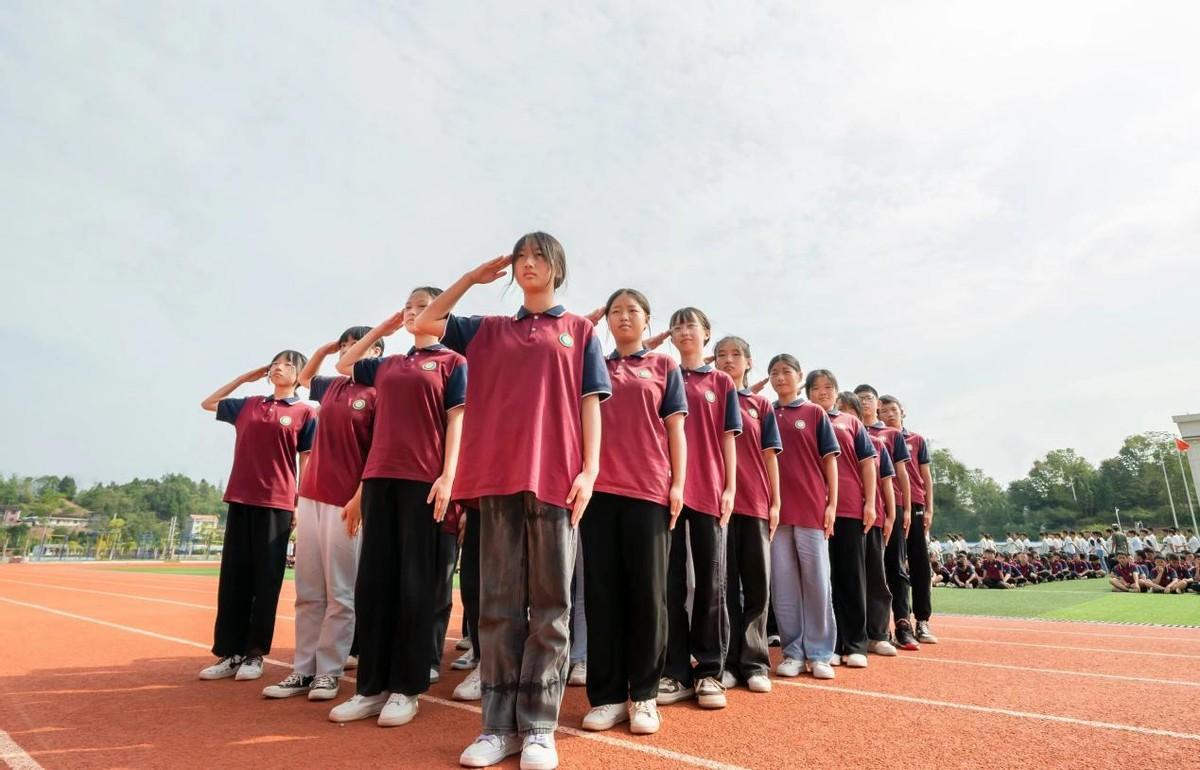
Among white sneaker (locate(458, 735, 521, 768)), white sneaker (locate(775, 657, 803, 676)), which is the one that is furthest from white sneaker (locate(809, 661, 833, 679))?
white sneaker (locate(458, 735, 521, 768))

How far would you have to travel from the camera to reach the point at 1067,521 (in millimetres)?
78938

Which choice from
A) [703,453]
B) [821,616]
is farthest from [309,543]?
[821,616]

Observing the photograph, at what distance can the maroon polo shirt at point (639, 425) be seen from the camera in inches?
136

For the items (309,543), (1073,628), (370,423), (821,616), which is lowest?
(1073,628)

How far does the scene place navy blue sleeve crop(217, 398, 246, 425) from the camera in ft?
17.1

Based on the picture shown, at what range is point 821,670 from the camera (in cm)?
444

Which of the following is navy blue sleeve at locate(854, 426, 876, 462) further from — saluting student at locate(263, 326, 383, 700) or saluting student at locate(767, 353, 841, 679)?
saluting student at locate(263, 326, 383, 700)

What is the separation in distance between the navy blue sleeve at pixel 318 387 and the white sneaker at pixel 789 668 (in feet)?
12.1

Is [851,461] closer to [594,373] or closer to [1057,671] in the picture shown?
[1057,671]

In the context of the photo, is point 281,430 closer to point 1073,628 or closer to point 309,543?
point 309,543

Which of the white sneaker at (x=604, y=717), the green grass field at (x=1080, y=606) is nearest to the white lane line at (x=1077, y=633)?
the green grass field at (x=1080, y=606)

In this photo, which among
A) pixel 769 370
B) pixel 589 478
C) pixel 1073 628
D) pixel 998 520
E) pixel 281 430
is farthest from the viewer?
pixel 998 520

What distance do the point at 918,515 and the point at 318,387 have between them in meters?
6.02

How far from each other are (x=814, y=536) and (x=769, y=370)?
1412 millimetres
